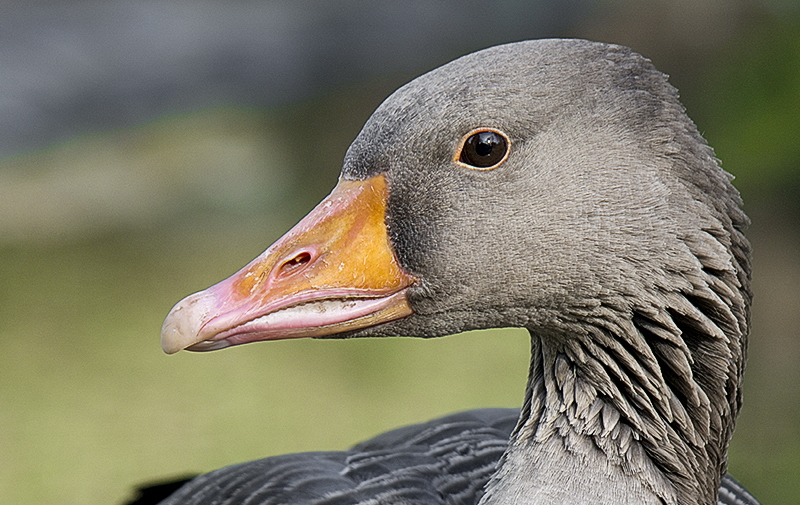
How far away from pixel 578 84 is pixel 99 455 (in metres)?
5.01

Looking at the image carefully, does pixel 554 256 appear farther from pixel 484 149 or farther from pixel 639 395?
pixel 639 395

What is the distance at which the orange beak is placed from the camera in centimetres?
203

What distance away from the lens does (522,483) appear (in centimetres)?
218

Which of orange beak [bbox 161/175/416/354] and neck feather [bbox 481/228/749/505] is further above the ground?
orange beak [bbox 161/175/416/354]

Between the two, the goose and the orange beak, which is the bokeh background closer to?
the goose

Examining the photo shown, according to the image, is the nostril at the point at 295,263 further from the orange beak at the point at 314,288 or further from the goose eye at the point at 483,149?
the goose eye at the point at 483,149

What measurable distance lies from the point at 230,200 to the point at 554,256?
6.82 m

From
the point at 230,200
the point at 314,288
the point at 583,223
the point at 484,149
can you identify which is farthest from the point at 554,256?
the point at 230,200

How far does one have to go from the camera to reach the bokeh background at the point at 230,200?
6.09 m

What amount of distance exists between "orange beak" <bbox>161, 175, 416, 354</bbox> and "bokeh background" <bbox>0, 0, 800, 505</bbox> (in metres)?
4.06

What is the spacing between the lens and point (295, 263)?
2.08 meters

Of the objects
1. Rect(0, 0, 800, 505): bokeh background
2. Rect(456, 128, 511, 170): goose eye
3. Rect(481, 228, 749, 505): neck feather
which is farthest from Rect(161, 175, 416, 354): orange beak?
Rect(0, 0, 800, 505): bokeh background

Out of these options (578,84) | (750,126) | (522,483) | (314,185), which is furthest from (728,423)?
(314,185)

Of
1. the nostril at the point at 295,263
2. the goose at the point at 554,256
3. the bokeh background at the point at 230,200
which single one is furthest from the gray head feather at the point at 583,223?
the bokeh background at the point at 230,200
